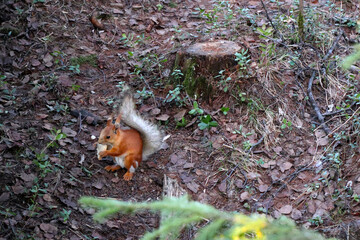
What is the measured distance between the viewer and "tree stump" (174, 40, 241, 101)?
475 cm

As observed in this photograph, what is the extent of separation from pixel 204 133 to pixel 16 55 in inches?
108

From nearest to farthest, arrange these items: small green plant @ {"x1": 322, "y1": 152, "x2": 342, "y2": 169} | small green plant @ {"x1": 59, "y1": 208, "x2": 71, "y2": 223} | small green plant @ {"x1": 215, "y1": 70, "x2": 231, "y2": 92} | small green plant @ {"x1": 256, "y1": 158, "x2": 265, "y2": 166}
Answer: small green plant @ {"x1": 59, "y1": 208, "x2": 71, "y2": 223} < small green plant @ {"x1": 322, "y1": 152, "x2": 342, "y2": 169} < small green plant @ {"x1": 256, "y1": 158, "x2": 265, "y2": 166} < small green plant @ {"x1": 215, "y1": 70, "x2": 231, "y2": 92}

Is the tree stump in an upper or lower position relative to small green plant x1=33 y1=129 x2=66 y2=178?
upper

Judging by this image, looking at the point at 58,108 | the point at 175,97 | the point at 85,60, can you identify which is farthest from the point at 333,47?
the point at 58,108

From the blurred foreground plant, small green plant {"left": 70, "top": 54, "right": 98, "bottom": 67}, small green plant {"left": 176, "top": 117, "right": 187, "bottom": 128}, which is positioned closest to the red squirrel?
small green plant {"left": 176, "top": 117, "right": 187, "bottom": 128}

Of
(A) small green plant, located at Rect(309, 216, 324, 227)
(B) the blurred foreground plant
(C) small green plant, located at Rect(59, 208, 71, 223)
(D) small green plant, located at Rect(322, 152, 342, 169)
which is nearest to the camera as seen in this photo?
(B) the blurred foreground plant

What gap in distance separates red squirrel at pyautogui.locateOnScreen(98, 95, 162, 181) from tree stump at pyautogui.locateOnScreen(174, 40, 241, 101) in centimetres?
94

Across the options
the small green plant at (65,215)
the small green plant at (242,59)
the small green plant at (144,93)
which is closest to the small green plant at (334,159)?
the small green plant at (242,59)

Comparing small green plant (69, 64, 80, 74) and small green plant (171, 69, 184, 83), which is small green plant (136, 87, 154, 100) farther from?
small green plant (69, 64, 80, 74)

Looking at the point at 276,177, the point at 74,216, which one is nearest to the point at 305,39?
the point at 276,177

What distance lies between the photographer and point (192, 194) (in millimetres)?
4035

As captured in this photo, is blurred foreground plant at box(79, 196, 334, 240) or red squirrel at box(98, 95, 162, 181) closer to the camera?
blurred foreground plant at box(79, 196, 334, 240)

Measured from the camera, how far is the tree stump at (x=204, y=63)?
4754 mm

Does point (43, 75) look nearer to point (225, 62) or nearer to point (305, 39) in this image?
point (225, 62)
